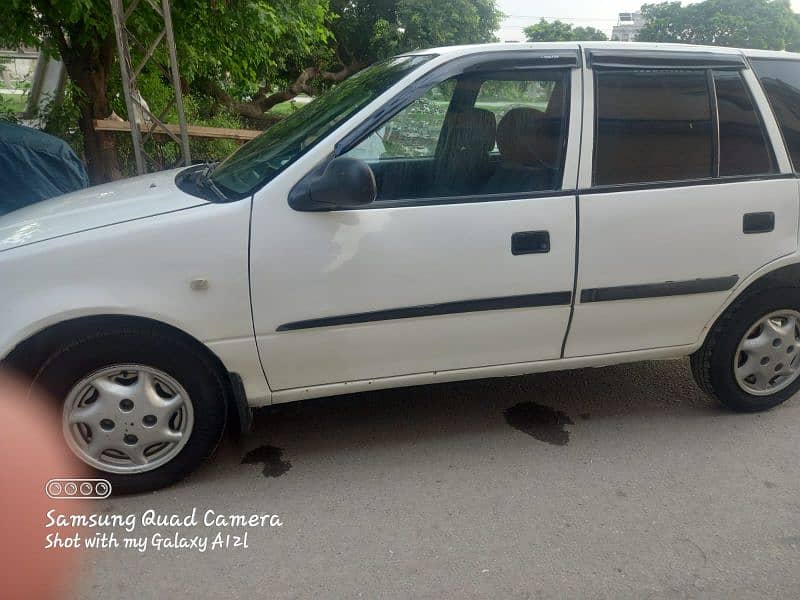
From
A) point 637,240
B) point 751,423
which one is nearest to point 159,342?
point 637,240

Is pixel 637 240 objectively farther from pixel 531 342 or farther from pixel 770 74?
pixel 770 74

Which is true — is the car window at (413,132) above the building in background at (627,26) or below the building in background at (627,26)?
below

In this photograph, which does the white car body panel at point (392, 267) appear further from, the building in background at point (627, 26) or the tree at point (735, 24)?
the building in background at point (627, 26)

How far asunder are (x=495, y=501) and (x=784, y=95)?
2.37 m

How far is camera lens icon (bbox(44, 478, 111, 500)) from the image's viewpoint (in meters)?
2.72

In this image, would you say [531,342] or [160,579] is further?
[531,342]

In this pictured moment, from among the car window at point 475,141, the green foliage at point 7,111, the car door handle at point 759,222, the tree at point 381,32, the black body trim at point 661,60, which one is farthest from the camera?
the tree at point 381,32

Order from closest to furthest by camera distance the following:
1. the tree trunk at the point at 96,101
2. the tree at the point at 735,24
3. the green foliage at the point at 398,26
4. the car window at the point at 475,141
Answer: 1. the car window at the point at 475,141
2. the tree trunk at the point at 96,101
3. the green foliage at the point at 398,26
4. the tree at the point at 735,24

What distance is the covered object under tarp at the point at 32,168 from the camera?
523 centimetres

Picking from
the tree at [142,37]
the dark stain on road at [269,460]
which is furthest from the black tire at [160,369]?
the tree at [142,37]

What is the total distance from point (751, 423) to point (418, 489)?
6.02 ft

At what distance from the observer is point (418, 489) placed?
9.46ft

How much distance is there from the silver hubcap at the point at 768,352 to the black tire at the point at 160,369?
8.31ft

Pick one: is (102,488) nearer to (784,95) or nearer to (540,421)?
(540,421)
